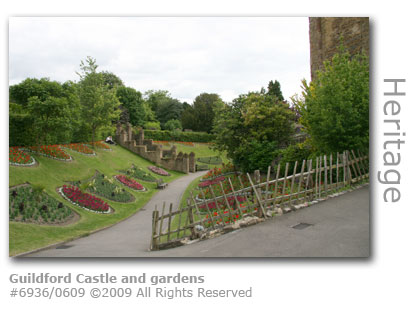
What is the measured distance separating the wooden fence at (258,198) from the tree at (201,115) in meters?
31.8

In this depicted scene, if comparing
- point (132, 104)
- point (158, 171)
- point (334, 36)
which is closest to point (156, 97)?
point (132, 104)

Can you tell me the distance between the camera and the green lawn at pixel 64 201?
7.68 m

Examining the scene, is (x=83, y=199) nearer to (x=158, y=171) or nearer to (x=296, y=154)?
(x=296, y=154)

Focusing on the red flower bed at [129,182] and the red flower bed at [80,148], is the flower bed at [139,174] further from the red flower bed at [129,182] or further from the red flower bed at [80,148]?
the red flower bed at [80,148]

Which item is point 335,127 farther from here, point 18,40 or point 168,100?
point 168,100

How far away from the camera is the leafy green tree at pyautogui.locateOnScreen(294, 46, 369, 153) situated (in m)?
Answer: 8.29

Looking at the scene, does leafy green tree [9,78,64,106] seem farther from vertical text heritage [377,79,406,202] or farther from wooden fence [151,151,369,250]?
vertical text heritage [377,79,406,202]

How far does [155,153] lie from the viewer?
93.2 feet

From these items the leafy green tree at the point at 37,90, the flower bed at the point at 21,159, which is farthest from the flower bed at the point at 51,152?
the leafy green tree at the point at 37,90

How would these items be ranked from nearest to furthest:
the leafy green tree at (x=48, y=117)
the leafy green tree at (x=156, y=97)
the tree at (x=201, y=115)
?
1. the leafy green tree at (x=48, y=117)
2. the tree at (x=201, y=115)
3. the leafy green tree at (x=156, y=97)

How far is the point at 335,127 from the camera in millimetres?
8695

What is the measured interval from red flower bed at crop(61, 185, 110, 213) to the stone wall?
10.5m

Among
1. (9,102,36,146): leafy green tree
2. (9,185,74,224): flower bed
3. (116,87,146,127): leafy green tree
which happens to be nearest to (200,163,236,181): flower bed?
(9,185,74,224): flower bed
